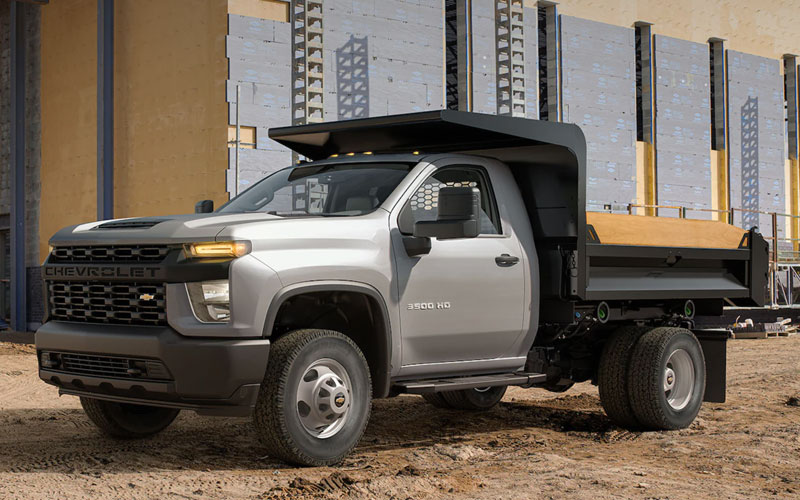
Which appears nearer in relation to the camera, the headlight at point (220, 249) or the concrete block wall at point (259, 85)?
the headlight at point (220, 249)

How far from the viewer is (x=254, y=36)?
2323cm

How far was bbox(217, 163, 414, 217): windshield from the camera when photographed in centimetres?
732

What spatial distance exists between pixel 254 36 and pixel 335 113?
2566mm

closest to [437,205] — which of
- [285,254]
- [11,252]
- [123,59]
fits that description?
[285,254]

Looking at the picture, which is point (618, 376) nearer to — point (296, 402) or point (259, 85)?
point (296, 402)

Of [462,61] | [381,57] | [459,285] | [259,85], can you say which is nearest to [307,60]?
[259,85]

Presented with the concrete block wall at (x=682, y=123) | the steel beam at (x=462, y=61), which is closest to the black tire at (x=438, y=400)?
the steel beam at (x=462, y=61)

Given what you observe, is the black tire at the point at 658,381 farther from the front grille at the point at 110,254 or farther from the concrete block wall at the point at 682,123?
the concrete block wall at the point at 682,123

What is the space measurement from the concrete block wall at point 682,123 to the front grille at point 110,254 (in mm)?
27322

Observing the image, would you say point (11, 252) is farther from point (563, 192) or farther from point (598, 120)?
point (563, 192)

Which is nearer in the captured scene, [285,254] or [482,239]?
[285,254]

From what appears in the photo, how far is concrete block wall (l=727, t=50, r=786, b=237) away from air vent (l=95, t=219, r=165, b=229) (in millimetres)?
30457

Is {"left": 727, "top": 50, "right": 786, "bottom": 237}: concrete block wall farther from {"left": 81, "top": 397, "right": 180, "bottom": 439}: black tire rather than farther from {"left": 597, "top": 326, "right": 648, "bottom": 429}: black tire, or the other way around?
{"left": 81, "top": 397, "right": 180, "bottom": 439}: black tire

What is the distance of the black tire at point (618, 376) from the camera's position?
8.71 metres
